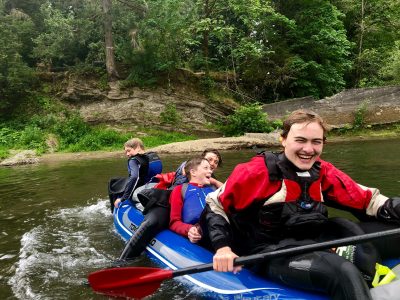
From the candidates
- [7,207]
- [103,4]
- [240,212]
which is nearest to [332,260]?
[240,212]

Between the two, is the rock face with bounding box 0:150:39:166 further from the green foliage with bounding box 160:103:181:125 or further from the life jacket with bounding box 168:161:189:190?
the life jacket with bounding box 168:161:189:190

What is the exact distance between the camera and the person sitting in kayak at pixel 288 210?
2.37m

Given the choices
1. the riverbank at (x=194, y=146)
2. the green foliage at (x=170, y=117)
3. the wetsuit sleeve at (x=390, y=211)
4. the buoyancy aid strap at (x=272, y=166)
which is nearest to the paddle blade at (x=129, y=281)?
the buoyancy aid strap at (x=272, y=166)

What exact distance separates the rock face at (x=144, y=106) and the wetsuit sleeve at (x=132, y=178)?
33.9ft

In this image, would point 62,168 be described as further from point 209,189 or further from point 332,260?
point 332,260

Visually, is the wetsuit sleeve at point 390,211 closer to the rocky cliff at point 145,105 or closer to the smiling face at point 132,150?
the smiling face at point 132,150

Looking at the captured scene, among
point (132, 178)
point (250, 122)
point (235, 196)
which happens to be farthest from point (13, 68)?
point (235, 196)

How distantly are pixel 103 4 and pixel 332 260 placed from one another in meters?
15.3

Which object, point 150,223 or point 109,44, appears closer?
point 150,223

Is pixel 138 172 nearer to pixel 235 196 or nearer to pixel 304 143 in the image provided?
Answer: pixel 235 196

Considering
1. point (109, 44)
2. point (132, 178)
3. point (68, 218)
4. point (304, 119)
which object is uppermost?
point (109, 44)

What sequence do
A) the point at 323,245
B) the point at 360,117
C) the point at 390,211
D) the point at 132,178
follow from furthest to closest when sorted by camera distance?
the point at 360,117, the point at 132,178, the point at 390,211, the point at 323,245

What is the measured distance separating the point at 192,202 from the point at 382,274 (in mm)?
1751

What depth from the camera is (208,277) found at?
2.93m
